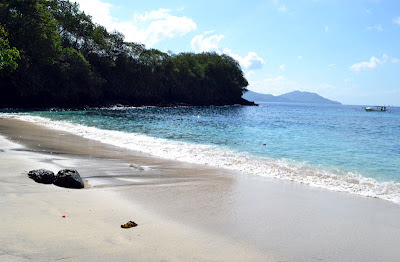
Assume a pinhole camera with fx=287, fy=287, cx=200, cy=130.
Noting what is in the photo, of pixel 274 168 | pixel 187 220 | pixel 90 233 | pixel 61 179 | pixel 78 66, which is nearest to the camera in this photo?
pixel 90 233

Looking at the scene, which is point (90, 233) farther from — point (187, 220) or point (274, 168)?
point (274, 168)

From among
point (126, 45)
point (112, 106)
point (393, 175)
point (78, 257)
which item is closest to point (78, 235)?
point (78, 257)

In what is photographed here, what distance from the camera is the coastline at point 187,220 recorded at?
3.39m

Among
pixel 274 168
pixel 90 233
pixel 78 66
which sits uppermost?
pixel 78 66

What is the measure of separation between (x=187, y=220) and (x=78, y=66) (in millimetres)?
47526

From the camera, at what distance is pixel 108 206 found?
4914mm

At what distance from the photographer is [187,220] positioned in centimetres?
458

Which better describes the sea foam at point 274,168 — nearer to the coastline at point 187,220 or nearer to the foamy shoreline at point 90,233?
the coastline at point 187,220

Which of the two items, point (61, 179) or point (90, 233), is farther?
point (61, 179)

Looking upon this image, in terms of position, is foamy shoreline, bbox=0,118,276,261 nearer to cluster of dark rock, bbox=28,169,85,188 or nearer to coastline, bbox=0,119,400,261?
coastline, bbox=0,119,400,261

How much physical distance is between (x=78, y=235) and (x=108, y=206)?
1361 millimetres

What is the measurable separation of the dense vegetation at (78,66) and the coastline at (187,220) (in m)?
21.3

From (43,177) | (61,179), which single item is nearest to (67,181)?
(61,179)

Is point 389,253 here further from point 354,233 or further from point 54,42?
point 54,42
